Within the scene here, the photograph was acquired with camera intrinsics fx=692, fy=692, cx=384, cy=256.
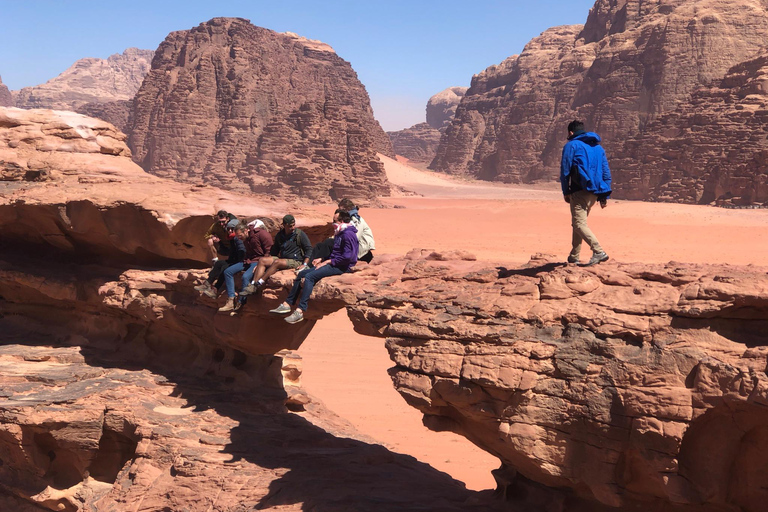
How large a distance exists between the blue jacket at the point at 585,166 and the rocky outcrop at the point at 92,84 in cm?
12095

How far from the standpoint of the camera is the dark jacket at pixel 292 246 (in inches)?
320

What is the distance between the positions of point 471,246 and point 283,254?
2292 centimetres

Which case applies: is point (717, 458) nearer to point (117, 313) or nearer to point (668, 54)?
point (117, 313)

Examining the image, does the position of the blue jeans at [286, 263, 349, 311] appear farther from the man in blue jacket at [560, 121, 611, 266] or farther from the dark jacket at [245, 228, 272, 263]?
the man in blue jacket at [560, 121, 611, 266]

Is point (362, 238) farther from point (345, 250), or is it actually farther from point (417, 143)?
point (417, 143)

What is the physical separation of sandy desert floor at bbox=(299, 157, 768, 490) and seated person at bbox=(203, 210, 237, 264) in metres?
3.39

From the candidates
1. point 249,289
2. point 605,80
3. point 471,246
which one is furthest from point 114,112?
point 249,289

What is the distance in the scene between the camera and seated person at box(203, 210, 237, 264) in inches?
333

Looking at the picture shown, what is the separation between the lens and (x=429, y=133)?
12250 centimetres

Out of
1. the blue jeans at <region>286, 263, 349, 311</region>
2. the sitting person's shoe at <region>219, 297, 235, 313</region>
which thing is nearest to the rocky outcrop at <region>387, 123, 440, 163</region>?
the sitting person's shoe at <region>219, 297, 235, 313</region>

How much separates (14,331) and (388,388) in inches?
259

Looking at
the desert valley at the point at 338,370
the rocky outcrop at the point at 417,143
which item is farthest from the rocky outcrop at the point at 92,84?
the desert valley at the point at 338,370

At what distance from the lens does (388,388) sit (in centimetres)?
1333

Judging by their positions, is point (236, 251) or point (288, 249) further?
point (236, 251)
